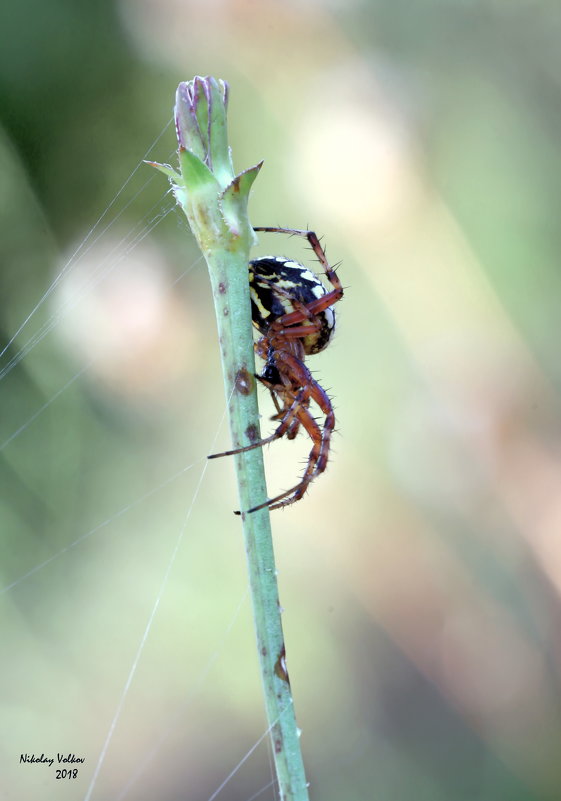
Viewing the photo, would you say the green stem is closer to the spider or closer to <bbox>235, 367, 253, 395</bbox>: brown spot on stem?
<bbox>235, 367, 253, 395</bbox>: brown spot on stem

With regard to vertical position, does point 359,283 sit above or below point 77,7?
below

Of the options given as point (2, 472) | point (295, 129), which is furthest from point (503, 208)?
point (2, 472)

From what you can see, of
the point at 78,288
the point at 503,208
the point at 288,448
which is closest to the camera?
the point at 78,288

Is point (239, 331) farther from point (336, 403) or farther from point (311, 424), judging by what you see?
point (336, 403)

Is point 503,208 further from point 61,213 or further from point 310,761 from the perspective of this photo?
point 310,761

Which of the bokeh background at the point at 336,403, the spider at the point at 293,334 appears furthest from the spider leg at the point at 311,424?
the bokeh background at the point at 336,403

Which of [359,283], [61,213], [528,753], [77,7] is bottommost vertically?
[528,753]

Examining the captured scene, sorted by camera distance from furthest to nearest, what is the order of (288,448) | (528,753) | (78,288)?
(528,753) < (288,448) < (78,288)
